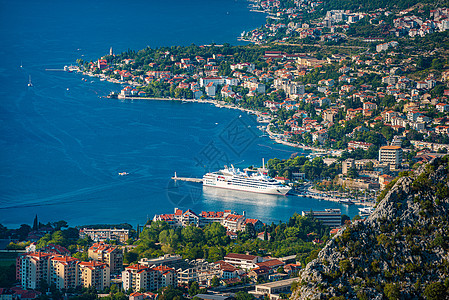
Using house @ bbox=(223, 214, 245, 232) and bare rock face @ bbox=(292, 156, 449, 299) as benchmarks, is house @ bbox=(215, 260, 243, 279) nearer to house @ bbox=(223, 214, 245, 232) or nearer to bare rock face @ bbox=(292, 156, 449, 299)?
house @ bbox=(223, 214, 245, 232)

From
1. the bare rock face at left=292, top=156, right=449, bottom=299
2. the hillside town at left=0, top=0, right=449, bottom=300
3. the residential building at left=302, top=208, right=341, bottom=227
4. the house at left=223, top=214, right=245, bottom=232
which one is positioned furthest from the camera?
the residential building at left=302, top=208, right=341, bottom=227

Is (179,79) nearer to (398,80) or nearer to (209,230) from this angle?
(398,80)

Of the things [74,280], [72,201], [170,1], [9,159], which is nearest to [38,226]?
[72,201]

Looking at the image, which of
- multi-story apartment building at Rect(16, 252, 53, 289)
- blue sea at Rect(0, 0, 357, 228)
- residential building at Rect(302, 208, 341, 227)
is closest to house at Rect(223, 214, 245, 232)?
blue sea at Rect(0, 0, 357, 228)

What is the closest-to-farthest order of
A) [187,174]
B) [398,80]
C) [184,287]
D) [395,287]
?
[395,287]
[184,287]
[187,174]
[398,80]

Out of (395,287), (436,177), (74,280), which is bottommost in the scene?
(74,280)

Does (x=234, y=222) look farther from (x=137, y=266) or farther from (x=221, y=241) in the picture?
(x=137, y=266)
